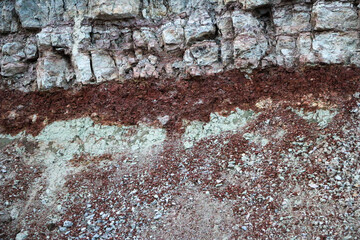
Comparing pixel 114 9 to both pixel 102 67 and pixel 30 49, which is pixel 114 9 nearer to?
pixel 102 67

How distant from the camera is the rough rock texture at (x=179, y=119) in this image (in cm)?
722

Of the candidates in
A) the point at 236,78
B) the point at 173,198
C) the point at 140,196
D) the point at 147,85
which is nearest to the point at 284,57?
the point at 236,78

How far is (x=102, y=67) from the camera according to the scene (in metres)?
10.3

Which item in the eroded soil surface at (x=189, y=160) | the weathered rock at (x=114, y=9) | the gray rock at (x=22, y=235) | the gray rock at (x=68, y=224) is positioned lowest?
the gray rock at (x=22, y=235)

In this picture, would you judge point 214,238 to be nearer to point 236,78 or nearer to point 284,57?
point 236,78

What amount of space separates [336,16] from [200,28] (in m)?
4.52

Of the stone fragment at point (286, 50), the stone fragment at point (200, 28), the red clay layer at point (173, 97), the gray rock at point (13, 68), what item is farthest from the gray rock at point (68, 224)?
the stone fragment at point (286, 50)

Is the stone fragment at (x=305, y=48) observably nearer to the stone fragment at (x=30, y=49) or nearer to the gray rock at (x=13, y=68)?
the stone fragment at (x=30, y=49)

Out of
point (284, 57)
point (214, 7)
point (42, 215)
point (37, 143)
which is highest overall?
point (214, 7)

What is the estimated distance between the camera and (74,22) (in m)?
10.5

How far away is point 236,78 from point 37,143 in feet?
24.9

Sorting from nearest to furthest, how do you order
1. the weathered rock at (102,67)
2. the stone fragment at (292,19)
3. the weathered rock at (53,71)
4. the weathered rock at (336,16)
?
the weathered rock at (336,16) → the stone fragment at (292,19) → the weathered rock at (102,67) → the weathered rock at (53,71)

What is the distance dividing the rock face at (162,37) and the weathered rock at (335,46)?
3 centimetres

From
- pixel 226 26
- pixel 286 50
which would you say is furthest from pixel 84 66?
pixel 286 50
